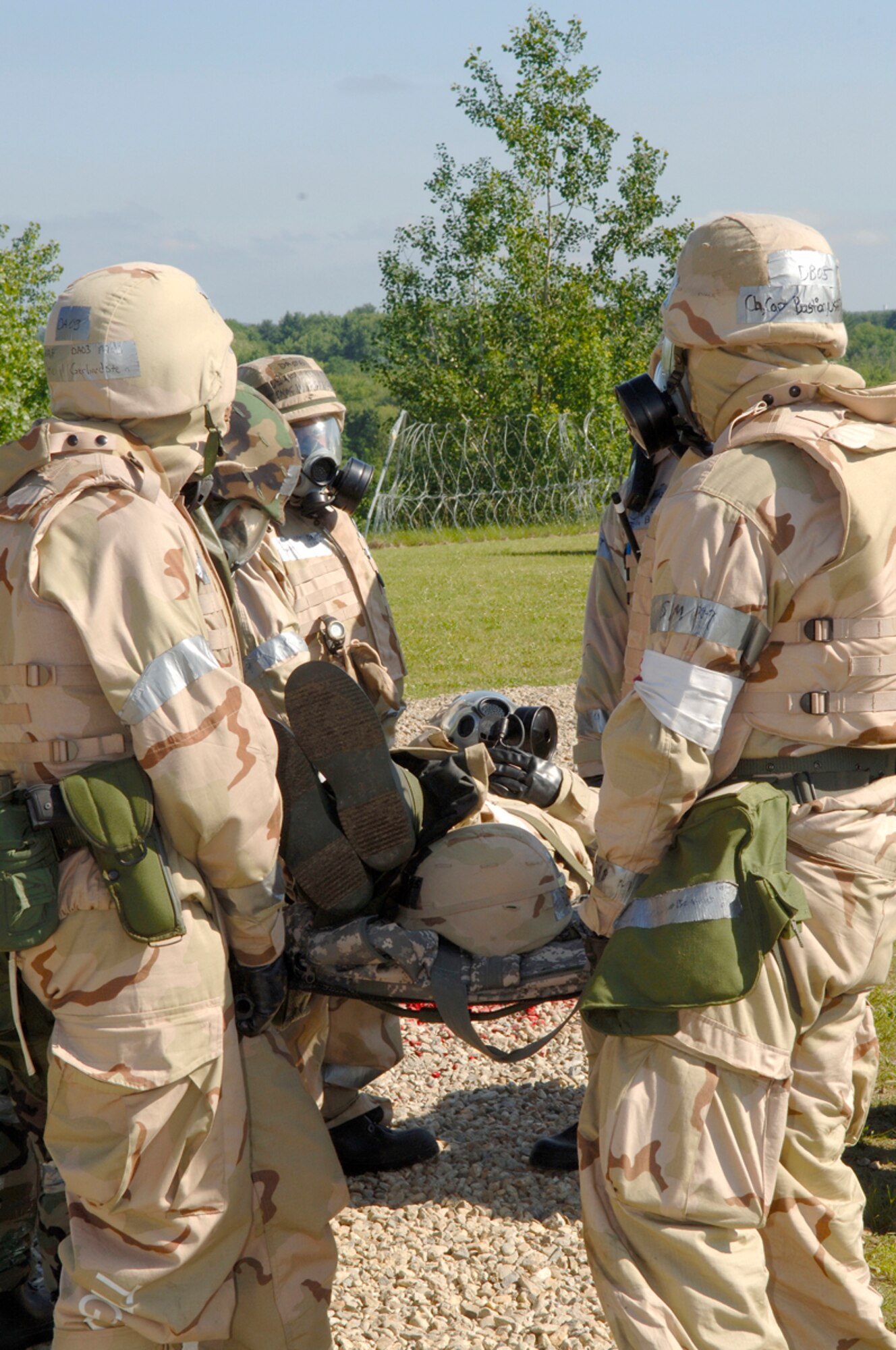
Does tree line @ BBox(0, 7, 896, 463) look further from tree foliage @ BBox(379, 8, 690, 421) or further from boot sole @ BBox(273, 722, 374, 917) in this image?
boot sole @ BBox(273, 722, 374, 917)

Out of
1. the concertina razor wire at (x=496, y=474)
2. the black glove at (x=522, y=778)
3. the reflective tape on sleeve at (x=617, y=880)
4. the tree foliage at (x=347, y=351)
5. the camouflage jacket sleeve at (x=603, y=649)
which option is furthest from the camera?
the tree foliage at (x=347, y=351)

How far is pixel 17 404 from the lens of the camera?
2320 centimetres

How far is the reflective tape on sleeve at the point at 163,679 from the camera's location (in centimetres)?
246

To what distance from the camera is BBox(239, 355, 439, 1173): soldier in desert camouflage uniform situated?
159 inches

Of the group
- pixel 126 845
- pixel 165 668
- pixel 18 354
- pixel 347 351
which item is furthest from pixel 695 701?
pixel 347 351

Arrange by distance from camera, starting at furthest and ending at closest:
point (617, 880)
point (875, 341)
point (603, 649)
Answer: point (875, 341)
point (603, 649)
point (617, 880)

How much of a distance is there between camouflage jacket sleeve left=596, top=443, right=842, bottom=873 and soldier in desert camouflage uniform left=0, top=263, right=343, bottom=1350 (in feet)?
2.57

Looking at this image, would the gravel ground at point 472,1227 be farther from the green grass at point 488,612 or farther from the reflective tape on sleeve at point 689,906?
the green grass at point 488,612

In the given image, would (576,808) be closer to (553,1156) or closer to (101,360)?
(553,1156)

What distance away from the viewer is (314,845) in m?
2.97

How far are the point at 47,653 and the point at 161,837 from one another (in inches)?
16.6

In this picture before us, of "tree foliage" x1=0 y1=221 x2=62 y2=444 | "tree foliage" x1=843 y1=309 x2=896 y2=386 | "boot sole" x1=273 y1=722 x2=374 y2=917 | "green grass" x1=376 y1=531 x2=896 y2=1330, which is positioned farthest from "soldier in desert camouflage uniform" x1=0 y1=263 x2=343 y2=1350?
"tree foliage" x1=843 y1=309 x2=896 y2=386

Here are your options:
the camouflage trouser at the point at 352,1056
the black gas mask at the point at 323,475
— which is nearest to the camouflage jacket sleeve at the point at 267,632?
the black gas mask at the point at 323,475

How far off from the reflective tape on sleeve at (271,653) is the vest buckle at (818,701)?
1852mm
